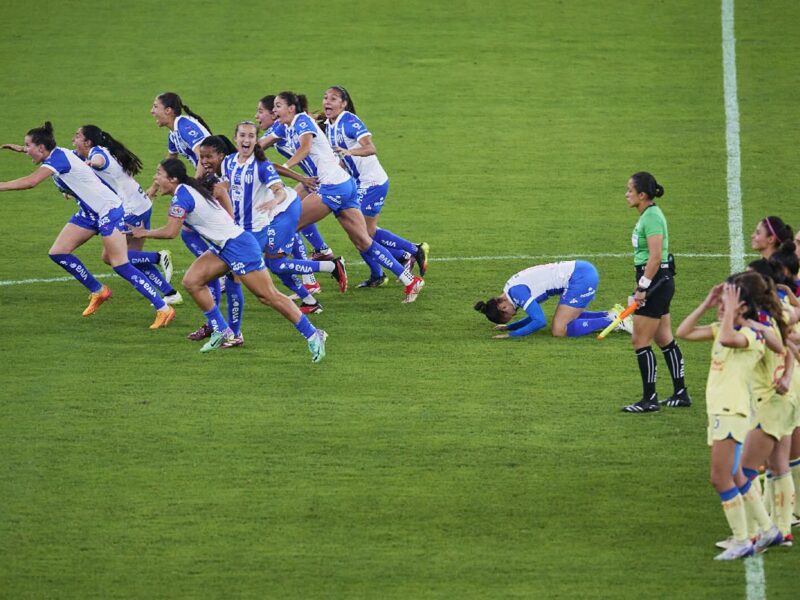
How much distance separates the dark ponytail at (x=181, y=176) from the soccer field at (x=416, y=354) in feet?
5.33

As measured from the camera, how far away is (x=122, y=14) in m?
27.8

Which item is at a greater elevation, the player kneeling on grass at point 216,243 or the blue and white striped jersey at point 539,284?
the player kneeling on grass at point 216,243

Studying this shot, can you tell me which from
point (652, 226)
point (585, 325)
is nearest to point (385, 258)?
point (585, 325)

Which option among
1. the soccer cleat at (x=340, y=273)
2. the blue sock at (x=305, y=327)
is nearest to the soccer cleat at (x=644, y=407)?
the blue sock at (x=305, y=327)

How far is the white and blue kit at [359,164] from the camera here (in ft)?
53.7

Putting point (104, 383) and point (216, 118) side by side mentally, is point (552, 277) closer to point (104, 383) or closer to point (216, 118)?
point (104, 383)

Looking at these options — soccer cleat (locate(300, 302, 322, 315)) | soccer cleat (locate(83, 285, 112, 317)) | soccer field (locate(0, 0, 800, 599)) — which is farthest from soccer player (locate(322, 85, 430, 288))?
soccer cleat (locate(83, 285, 112, 317))

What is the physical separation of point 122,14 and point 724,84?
11676mm

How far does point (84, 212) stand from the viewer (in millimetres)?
15344

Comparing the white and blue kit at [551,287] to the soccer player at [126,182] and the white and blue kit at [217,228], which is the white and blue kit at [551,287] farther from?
the soccer player at [126,182]

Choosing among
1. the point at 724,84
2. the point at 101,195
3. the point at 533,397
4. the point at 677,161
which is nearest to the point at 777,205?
the point at 677,161

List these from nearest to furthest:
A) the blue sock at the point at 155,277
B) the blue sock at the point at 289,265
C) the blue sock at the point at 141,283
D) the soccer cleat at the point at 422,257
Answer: the blue sock at the point at 141,283
the blue sock at the point at 289,265
the blue sock at the point at 155,277
the soccer cleat at the point at 422,257

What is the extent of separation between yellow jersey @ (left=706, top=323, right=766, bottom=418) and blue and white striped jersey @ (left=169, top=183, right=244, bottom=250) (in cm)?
576

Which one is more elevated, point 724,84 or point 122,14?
point 122,14
